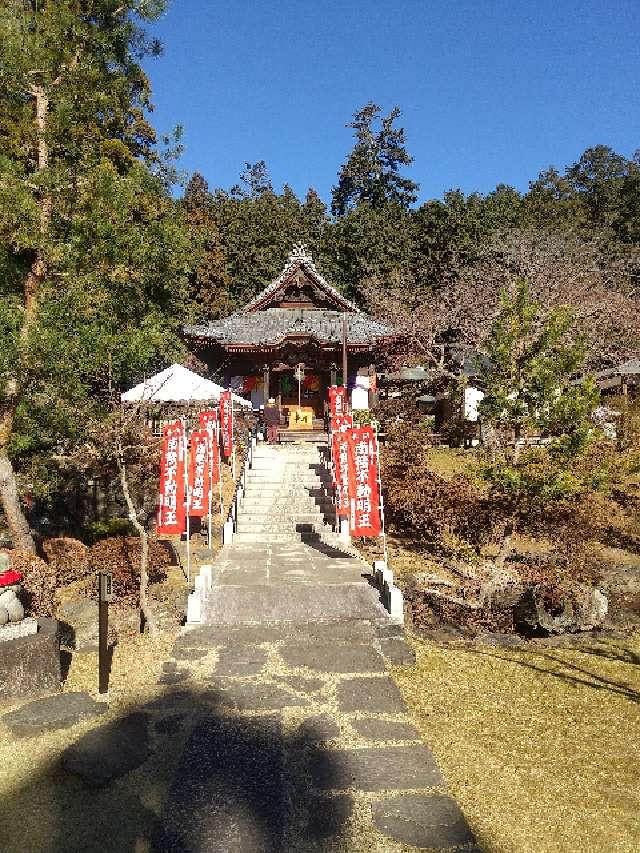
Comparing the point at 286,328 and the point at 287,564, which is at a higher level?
the point at 286,328

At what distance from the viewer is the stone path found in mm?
4363

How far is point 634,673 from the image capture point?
7945 millimetres

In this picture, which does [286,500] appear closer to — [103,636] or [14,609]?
[103,636]

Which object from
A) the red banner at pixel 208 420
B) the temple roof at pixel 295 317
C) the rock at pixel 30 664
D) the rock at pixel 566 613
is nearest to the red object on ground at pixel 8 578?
the rock at pixel 30 664

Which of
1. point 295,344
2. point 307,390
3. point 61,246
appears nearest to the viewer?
point 61,246

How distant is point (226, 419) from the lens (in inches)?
708

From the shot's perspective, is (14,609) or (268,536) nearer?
(14,609)

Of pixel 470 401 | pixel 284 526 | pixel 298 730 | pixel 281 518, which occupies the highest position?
pixel 470 401

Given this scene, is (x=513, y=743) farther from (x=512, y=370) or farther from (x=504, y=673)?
(x=512, y=370)

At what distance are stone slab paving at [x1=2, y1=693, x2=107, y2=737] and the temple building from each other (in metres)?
18.7

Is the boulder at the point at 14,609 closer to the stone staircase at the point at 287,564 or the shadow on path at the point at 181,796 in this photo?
the shadow on path at the point at 181,796

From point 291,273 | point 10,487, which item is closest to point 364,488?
point 10,487

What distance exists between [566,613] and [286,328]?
1943 centimetres

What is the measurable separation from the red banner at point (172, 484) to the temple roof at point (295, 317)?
14.4 metres
